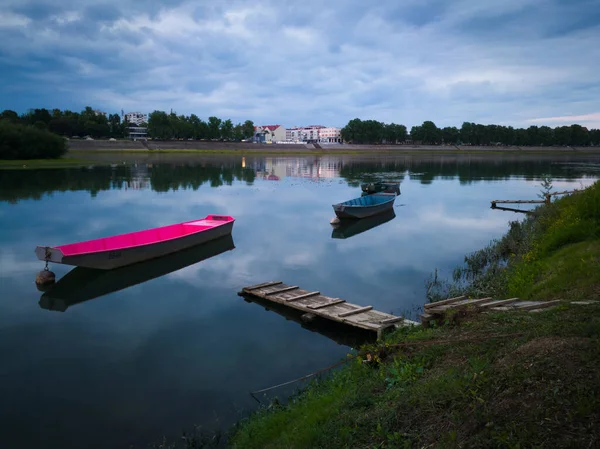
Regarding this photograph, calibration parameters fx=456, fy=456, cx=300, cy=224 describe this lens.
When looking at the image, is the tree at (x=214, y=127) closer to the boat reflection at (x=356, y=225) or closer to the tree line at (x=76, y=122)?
the tree line at (x=76, y=122)

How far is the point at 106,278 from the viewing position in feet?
52.4

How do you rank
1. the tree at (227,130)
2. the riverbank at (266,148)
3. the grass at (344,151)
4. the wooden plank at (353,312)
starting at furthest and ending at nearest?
1. the tree at (227,130)
2. the grass at (344,151)
3. the riverbank at (266,148)
4. the wooden plank at (353,312)

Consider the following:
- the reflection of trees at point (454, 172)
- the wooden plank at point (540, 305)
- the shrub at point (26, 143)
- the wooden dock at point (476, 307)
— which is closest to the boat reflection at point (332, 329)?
the wooden dock at point (476, 307)

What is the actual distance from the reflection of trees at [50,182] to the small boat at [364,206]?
21.3 metres

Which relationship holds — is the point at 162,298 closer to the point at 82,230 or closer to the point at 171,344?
the point at 171,344

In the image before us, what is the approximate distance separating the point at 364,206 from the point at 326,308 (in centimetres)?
1618

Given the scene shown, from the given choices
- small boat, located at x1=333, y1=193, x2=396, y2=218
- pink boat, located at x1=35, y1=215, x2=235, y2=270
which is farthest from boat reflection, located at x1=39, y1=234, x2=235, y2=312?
small boat, located at x1=333, y1=193, x2=396, y2=218

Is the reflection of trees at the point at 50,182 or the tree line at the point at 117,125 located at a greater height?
the tree line at the point at 117,125

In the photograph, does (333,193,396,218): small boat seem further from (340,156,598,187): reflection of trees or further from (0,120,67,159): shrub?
(0,120,67,159): shrub

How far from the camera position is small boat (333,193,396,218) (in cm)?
2627

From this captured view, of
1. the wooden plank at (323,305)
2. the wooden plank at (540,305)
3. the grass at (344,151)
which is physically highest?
the grass at (344,151)

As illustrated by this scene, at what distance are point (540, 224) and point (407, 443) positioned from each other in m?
15.1

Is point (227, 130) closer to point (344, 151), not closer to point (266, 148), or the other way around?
point (266, 148)

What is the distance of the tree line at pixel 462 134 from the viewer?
520 feet
